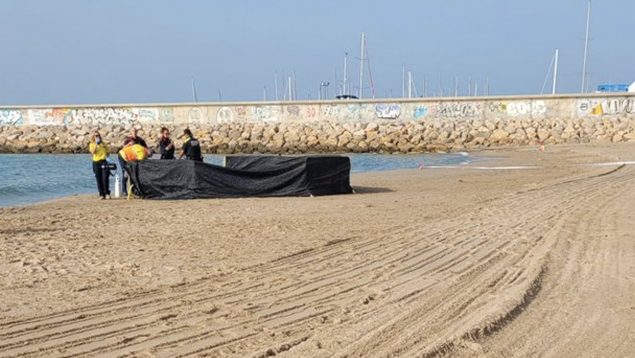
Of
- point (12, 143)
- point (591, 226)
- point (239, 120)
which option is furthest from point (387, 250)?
point (12, 143)

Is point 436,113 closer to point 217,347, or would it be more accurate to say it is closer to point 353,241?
point 353,241

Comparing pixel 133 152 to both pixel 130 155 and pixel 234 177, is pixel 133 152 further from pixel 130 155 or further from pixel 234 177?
pixel 234 177

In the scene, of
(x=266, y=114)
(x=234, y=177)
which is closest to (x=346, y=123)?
(x=266, y=114)

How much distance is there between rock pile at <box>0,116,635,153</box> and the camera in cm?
4325

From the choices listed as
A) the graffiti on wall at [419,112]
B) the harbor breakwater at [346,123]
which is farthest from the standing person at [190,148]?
the graffiti on wall at [419,112]

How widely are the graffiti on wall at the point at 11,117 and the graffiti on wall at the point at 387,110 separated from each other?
102ft

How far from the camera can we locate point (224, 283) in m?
6.69

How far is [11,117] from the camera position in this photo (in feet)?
190

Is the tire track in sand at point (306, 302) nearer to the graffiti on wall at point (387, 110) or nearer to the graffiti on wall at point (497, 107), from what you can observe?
the graffiti on wall at point (497, 107)

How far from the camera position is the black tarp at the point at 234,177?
51.8ft

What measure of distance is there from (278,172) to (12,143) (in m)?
45.3

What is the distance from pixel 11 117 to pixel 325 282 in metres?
58.0

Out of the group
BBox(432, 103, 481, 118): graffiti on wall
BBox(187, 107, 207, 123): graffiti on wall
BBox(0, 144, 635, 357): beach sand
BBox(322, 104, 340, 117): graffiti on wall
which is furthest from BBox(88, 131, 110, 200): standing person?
BBox(187, 107, 207, 123): graffiti on wall

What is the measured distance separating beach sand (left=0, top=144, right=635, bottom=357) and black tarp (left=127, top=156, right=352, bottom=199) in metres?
2.87
